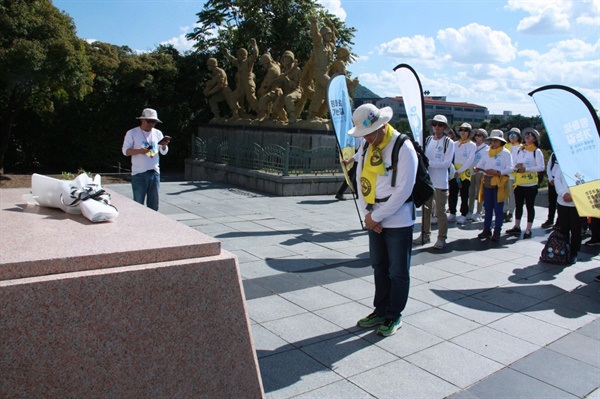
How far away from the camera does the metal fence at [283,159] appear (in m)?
12.7

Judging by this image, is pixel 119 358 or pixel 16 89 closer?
pixel 119 358

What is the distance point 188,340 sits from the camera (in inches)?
96.3

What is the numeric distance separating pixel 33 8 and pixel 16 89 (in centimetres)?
272

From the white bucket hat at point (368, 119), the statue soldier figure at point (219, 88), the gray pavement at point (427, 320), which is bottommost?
the gray pavement at point (427, 320)

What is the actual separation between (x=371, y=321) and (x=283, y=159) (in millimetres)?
8736

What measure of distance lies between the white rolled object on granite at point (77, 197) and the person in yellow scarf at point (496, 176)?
6.35m

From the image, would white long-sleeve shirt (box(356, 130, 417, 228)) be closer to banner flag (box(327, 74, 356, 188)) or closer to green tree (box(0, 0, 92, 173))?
banner flag (box(327, 74, 356, 188))

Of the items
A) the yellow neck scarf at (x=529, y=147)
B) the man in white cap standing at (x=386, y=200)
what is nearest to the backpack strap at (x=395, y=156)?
the man in white cap standing at (x=386, y=200)

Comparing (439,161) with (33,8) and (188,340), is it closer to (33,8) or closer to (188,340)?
(188,340)

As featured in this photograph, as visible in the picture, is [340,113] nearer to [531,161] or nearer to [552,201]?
[531,161]

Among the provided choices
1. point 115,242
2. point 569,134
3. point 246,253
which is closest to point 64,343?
point 115,242

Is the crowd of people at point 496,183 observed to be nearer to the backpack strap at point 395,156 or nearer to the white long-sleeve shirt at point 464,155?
the white long-sleeve shirt at point 464,155

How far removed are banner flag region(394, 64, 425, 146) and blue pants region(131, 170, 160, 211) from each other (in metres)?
3.69

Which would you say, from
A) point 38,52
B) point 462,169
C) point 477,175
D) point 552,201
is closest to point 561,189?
point 462,169
